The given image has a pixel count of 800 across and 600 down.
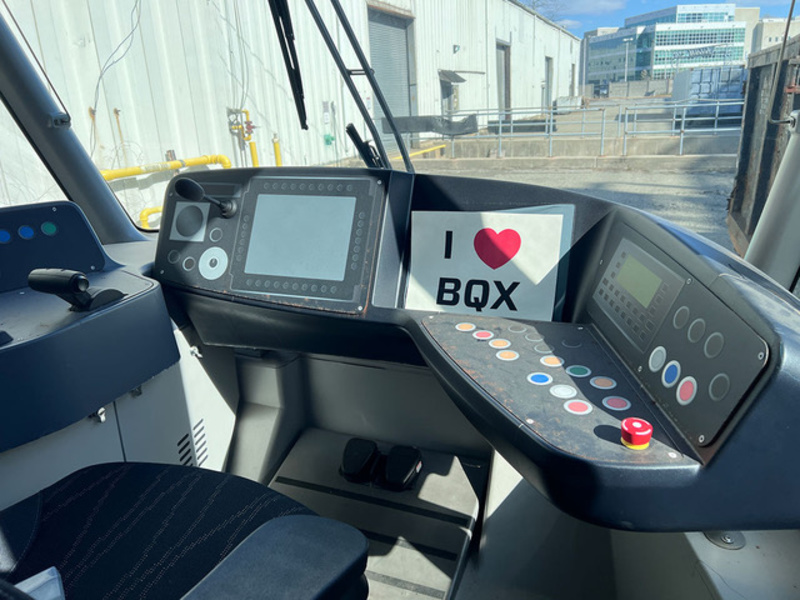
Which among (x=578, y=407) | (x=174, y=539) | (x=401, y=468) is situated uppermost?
(x=578, y=407)

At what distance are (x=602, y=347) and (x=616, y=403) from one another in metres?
0.21

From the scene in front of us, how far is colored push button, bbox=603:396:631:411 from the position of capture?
826 millimetres

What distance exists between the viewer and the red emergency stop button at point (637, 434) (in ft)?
2.35

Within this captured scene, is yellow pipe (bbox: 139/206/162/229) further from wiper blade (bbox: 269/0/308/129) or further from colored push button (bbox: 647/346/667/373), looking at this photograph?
colored push button (bbox: 647/346/667/373)

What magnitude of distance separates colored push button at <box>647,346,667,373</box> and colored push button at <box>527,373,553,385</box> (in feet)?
0.51

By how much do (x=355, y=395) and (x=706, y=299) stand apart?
1.28m

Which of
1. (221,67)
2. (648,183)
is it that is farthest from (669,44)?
(221,67)

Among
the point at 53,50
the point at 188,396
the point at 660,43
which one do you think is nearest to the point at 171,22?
the point at 53,50

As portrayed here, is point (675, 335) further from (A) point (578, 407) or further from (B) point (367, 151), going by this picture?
(B) point (367, 151)

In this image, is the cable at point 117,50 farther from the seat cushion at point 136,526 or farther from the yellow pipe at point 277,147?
the seat cushion at point 136,526

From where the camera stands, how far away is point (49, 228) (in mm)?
1427

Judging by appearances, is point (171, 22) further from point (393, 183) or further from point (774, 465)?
point (774, 465)

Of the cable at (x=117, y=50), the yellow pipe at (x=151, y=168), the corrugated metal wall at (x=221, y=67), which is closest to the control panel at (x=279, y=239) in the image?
the corrugated metal wall at (x=221, y=67)

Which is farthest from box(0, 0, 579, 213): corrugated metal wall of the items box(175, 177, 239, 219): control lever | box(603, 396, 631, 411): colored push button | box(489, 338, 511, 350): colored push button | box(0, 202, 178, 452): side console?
box(603, 396, 631, 411): colored push button
